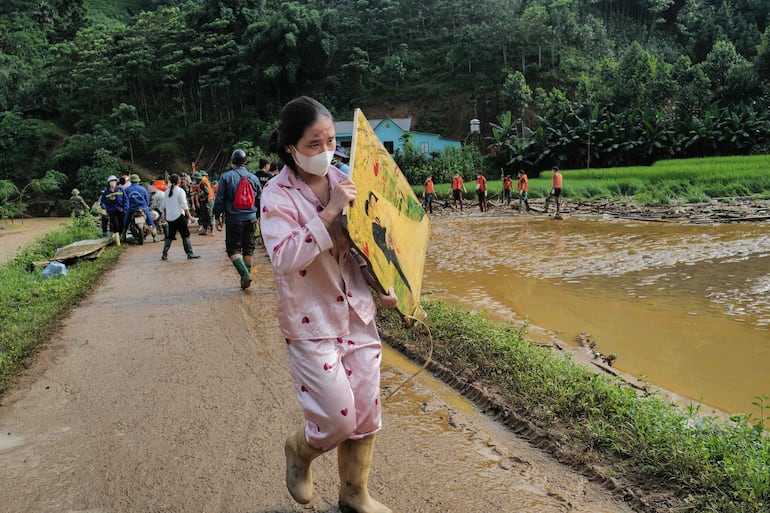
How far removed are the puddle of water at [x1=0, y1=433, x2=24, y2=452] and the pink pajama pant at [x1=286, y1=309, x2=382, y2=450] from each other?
231 cm

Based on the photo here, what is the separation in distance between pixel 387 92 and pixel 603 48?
59.1 ft

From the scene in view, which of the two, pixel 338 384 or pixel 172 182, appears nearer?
pixel 338 384

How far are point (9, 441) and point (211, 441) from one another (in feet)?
4.31

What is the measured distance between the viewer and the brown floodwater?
540cm

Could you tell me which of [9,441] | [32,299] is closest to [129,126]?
[32,299]

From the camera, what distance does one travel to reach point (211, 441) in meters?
3.50

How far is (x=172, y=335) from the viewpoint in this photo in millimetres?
5961

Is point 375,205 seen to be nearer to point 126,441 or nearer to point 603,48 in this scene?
point 126,441

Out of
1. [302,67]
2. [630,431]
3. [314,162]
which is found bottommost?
[630,431]

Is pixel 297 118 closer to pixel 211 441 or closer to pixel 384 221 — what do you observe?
pixel 384 221

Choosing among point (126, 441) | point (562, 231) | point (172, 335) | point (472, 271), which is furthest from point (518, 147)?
point (126, 441)

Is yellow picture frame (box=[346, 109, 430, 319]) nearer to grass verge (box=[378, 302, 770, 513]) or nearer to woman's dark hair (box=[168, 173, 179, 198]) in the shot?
grass verge (box=[378, 302, 770, 513])

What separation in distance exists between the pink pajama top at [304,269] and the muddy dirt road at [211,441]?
0.96 m

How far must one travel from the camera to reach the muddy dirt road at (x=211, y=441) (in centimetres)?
283
